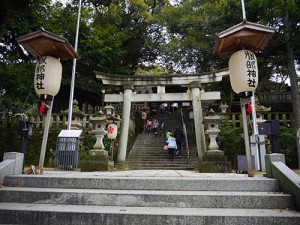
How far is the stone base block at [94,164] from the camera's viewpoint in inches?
382

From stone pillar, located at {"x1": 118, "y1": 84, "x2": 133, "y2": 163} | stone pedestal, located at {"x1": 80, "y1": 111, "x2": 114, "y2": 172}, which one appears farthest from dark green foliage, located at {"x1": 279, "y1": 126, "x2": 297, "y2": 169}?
stone pedestal, located at {"x1": 80, "y1": 111, "x2": 114, "y2": 172}

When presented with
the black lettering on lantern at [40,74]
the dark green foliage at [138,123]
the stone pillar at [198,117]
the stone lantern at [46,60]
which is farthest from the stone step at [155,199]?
the dark green foliage at [138,123]

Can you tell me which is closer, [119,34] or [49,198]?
[49,198]

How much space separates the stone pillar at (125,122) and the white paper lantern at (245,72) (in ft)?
22.2

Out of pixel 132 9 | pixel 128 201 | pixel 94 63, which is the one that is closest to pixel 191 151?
pixel 94 63

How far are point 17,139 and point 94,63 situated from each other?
7.44 m

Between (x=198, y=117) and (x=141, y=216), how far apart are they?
8.69 m

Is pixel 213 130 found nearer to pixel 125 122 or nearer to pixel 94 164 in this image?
pixel 125 122

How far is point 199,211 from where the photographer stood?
3.60 metres

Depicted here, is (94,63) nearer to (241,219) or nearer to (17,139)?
(17,139)

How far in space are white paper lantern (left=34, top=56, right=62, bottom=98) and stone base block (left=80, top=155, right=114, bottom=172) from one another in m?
4.05

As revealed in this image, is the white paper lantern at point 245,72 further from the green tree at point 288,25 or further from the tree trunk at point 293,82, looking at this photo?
the tree trunk at point 293,82

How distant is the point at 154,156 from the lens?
13.9 meters

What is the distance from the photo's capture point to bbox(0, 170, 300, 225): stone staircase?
3.39 m
